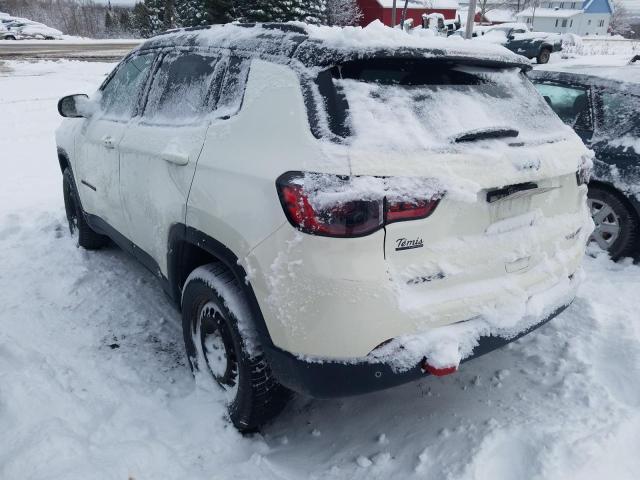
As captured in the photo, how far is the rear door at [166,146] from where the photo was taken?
109 inches

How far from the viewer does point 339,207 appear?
2.00 meters

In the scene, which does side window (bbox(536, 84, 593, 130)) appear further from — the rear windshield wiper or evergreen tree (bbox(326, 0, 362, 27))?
evergreen tree (bbox(326, 0, 362, 27))

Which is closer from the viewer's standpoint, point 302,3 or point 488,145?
point 488,145

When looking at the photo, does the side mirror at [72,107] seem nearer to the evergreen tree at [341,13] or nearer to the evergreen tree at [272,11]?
the evergreen tree at [272,11]

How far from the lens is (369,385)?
2193mm

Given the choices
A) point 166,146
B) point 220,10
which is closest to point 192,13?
point 220,10

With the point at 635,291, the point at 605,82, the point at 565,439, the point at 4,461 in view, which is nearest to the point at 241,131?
the point at 4,461

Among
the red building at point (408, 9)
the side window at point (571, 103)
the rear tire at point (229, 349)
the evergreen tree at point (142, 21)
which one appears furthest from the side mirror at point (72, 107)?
the evergreen tree at point (142, 21)

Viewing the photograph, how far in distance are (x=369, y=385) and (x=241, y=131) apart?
4.08 feet

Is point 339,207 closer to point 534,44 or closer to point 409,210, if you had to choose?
point 409,210

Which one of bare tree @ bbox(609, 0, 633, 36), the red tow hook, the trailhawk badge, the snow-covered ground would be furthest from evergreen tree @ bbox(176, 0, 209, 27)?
bare tree @ bbox(609, 0, 633, 36)

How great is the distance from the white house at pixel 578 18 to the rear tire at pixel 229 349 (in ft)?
280

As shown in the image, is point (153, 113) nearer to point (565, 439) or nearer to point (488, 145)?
point (488, 145)

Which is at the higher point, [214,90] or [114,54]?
[214,90]
